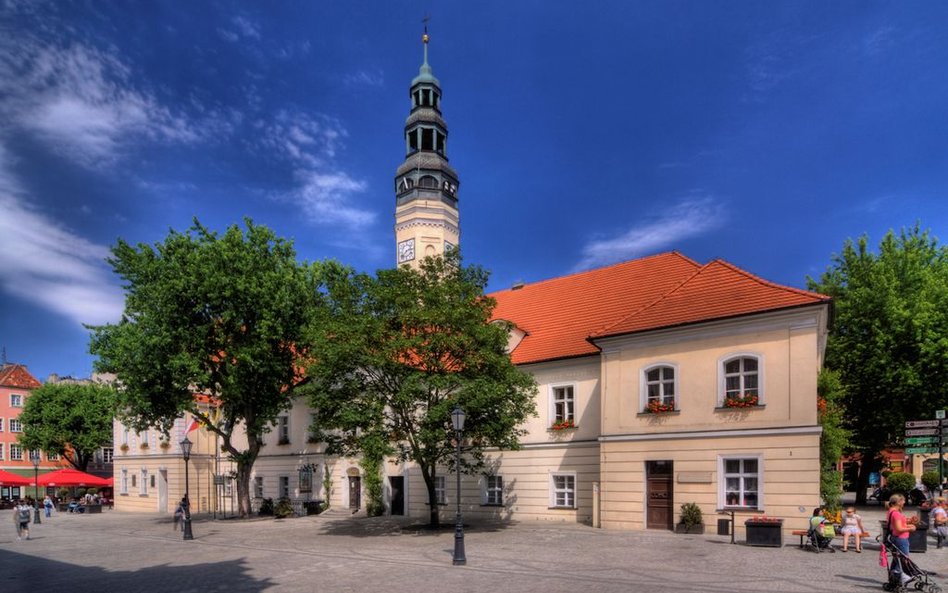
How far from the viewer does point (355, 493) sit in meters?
33.8

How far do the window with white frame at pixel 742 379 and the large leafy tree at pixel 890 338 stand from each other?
1073cm

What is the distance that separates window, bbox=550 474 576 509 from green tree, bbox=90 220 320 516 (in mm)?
12507

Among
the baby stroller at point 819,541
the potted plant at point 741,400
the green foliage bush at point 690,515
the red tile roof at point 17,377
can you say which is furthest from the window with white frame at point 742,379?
the red tile roof at point 17,377

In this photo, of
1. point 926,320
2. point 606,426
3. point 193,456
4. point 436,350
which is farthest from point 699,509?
point 193,456

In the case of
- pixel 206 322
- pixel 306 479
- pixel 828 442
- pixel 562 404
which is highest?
pixel 206 322

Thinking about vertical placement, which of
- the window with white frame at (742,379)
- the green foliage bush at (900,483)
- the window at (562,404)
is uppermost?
the window with white frame at (742,379)

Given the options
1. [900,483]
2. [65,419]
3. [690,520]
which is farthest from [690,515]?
[65,419]

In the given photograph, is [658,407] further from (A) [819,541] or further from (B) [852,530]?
(B) [852,530]

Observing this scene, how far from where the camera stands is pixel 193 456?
4125 centimetres

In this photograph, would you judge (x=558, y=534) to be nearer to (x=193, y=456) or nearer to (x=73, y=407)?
(x=193, y=456)

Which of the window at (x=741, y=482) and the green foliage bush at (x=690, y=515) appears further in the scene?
the green foliage bush at (x=690, y=515)

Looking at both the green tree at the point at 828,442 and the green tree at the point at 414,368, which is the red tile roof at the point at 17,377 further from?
the green tree at the point at 828,442

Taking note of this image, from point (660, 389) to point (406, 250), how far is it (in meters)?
27.1

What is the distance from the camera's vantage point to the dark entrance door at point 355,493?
33531mm
